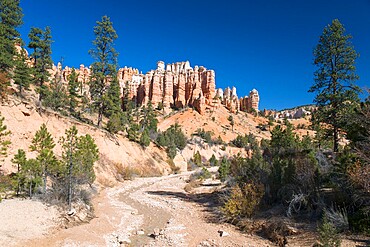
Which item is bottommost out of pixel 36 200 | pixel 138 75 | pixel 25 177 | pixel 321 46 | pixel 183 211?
pixel 183 211

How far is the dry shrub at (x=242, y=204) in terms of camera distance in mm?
14331

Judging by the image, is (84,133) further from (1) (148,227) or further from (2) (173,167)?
(1) (148,227)

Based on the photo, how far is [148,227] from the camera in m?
14.5

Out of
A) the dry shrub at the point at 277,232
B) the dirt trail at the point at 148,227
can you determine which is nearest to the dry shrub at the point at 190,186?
the dirt trail at the point at 148,227

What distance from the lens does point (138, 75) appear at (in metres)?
117

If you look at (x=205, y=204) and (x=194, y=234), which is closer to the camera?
(x=194, y=234)

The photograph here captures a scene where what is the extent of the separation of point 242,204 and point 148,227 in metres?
5.37

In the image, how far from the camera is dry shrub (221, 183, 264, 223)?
47.0 ft

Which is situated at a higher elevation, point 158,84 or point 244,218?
point 158,84

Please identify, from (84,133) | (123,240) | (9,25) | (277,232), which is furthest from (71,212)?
(9,25)

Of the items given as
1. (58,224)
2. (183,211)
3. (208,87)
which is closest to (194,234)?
(183,211)

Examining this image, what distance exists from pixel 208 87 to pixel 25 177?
84.7 meters

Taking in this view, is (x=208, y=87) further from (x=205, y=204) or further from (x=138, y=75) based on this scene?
(x=205, y=204)

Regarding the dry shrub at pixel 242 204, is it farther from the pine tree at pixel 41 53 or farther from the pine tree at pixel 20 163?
the pine tree at pixel 41 53
